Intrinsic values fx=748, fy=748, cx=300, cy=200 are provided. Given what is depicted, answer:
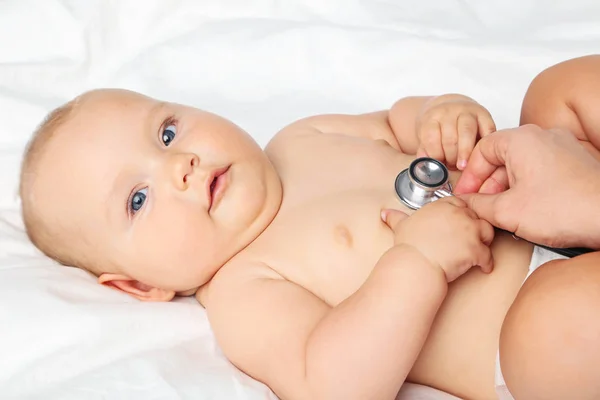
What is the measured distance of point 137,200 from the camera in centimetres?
118

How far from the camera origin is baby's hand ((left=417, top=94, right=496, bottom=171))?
1199mm

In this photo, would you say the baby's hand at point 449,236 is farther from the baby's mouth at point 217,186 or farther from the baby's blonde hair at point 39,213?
the baby's blonde hair at point 39,213

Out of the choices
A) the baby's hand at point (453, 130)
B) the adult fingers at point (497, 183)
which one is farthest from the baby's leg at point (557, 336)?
the baby's hand at point (453, 130)

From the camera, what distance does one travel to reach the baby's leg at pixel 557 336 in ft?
2.89

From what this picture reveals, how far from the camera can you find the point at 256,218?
121 cm

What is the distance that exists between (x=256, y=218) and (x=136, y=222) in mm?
190

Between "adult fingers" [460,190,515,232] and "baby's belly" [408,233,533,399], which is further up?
"adult fingers" [460,190,515,232]

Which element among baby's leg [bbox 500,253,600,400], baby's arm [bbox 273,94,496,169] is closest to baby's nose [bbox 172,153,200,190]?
baby's arm [bbox 273,94,496,169]

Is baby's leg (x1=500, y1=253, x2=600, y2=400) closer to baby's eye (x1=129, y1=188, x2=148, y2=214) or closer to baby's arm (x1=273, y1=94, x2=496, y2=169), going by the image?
baby's arm (x1=273, y1=94, x2=496, y2=169)

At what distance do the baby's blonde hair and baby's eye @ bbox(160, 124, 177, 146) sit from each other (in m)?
0.15

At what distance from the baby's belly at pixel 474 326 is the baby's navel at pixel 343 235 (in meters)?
0.17

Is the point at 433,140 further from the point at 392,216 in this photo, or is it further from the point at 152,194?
the point at 152,194

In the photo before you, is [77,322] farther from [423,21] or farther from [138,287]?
[423,21]

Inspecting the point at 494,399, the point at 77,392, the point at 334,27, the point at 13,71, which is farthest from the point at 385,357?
the point at 13,71
